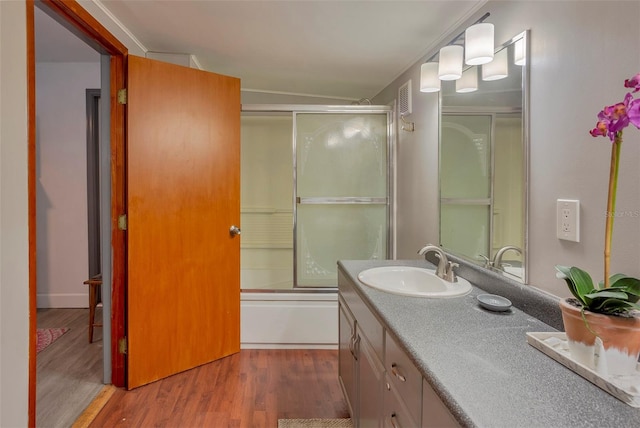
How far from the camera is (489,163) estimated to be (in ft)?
5.42

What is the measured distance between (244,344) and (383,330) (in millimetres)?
1889

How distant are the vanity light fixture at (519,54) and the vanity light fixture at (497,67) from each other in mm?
55

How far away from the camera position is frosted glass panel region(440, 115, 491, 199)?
66.6 inches

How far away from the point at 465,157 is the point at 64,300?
3795mm

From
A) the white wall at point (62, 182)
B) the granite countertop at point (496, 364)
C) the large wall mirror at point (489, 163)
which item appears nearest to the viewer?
the granite countertop at point (496, 364)

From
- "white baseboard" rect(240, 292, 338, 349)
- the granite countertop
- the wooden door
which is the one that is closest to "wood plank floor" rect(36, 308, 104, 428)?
the wooden door

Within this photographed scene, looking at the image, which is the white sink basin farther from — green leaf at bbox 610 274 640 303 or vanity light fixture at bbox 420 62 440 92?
vanity light fixture at bbox 420 62 440 92

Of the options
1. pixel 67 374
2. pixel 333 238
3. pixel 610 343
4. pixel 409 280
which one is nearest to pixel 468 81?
pixel 409 280

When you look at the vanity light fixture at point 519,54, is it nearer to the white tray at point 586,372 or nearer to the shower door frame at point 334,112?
the white tray at point 586,372

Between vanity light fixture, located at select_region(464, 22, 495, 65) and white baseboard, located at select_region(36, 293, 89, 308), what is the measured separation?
12.5 ft

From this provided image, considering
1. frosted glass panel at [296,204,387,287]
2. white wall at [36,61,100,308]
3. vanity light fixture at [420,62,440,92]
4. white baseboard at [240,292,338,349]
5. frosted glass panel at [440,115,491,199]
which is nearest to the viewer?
frosted glass panel at [440,115,491,199]

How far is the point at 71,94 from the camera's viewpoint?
346 centimetres

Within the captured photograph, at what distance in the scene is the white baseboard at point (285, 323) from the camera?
9.36 ft

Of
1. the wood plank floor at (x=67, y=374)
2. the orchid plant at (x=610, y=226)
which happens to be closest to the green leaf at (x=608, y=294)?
the orchid plant at (x=610, y=226)
